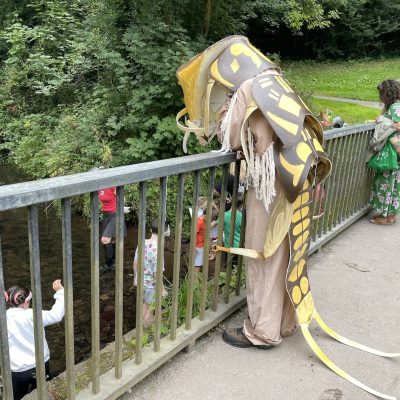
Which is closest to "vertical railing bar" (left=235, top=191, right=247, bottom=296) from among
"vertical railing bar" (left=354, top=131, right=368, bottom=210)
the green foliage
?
→ "vertical railing bar" (left=354, top=131, right=368, bottom=210)

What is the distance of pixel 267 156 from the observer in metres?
2.70

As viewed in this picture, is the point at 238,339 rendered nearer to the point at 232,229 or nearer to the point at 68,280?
the point at 232,229

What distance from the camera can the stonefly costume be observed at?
2689 mm

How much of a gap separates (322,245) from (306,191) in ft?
6.58

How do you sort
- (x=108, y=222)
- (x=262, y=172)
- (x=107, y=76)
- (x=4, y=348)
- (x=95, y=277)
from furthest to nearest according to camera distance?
1. (x=107, y=76)
2. (x=108, y=222)
3. (x=262, y=172)
4. (x=95, y=277)
5. (x=4, y=348)

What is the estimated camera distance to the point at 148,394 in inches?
106

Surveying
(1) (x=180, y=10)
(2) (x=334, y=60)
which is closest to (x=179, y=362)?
(1) (x=180, y=10)

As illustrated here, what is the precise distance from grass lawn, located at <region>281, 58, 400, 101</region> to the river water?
916 centimetres

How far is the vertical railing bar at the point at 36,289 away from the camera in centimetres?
195

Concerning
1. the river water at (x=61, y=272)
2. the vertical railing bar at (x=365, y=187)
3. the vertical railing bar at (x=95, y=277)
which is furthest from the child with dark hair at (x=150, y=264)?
the vertical railing bar at (x=365, y=187)

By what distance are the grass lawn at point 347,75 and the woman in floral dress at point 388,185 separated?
9.81m

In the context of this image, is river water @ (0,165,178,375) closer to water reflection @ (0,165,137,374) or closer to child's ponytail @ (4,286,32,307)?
water reflection @ (0,165,137,374)

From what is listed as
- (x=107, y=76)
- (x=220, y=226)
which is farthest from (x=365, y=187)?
(x=107, y=76)

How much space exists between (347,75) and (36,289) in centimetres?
2499
